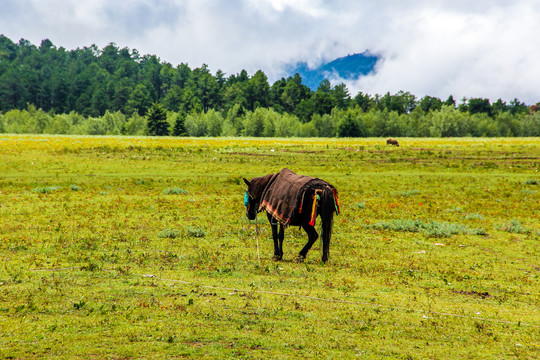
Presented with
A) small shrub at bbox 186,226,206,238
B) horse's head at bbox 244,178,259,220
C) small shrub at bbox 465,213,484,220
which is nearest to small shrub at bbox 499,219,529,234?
small shrub at bbox 465,213,484,220

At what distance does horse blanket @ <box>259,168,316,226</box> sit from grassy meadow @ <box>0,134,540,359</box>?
157 cm

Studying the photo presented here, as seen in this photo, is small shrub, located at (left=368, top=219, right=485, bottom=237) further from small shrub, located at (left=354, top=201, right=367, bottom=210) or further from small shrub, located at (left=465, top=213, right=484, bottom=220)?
small shrub, located at (left=354, top=201, right=367, bottom=210)

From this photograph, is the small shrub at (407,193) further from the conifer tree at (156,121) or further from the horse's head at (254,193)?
the conifer tree at (156,121)

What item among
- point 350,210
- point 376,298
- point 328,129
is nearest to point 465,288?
point 376,298

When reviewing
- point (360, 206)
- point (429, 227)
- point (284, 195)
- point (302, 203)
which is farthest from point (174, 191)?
point (302, 203)

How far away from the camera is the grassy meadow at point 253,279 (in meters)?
7.62

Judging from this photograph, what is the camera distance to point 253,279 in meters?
11.6

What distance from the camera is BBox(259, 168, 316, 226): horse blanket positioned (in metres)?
12.6

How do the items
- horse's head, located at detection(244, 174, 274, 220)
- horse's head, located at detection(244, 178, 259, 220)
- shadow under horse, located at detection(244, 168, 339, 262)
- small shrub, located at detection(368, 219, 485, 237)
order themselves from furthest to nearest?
1. small shrub, located at detection(368, 219, 485, 237)
2. horse's head, located at detection(244, 178, 259, 220)
3. horse's head, located at detection(244, 174, 274, 220)
4. shadow under horse, located at detection(244, 168, 339, 262)

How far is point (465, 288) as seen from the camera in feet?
37.7

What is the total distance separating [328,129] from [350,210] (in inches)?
4938

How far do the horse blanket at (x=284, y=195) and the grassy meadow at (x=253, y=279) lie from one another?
1.57m

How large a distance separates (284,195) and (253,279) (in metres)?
2.67

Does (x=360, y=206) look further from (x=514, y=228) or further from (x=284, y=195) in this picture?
(x=284, y=195)
